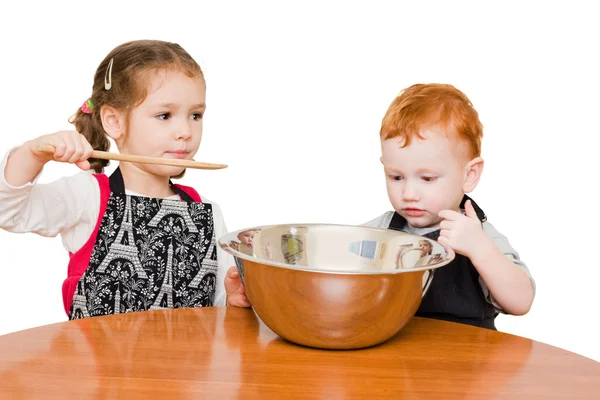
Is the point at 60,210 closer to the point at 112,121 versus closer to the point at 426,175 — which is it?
the point at 112,121

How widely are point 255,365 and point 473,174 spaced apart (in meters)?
0.92

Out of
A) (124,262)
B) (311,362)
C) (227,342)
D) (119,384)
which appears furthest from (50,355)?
(124,262)

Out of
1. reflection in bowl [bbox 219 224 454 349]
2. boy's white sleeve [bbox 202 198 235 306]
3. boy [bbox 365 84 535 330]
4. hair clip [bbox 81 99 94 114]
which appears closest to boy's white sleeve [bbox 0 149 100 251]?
hair clip [bbox 81 99 94 114]

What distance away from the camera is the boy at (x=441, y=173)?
1956mm

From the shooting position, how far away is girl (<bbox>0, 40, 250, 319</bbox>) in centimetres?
214

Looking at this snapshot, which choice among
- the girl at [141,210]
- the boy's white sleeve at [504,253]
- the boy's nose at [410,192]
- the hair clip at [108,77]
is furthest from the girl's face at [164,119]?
the boy's white sleeve at [504,253]

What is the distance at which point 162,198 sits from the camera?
2.25 m

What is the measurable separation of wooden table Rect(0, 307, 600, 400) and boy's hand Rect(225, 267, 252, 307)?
0.13 m

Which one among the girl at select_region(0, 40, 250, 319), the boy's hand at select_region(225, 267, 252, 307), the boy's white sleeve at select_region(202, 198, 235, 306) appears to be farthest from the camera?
the boy's white sleeve at select_region(202, 198, 235, 306)

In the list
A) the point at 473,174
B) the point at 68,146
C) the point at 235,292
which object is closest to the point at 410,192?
the point at 473,174

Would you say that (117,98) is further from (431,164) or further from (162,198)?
(431,164)

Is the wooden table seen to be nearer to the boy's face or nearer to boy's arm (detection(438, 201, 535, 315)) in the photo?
boy's arm (detection(438, 201, 535, 315))

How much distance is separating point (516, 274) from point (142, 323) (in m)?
0.87

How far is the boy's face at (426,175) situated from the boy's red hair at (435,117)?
0.02 m
